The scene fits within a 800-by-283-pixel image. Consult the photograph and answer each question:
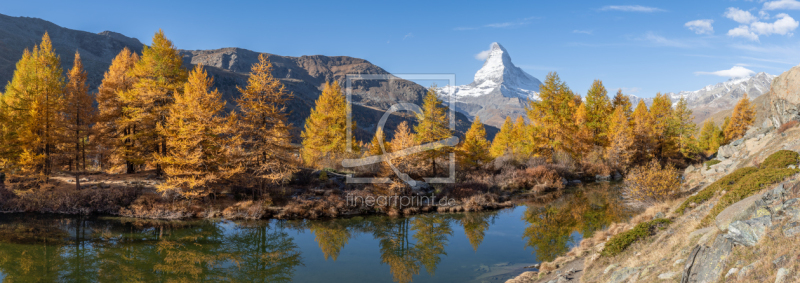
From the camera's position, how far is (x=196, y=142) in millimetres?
26172

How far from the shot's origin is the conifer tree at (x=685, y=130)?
52469mm

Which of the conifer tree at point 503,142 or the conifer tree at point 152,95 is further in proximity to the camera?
the conifer tree at point 503,142

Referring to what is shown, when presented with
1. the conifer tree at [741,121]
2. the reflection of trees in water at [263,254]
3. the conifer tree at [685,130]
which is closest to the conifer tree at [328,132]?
the reflection of trees in water at [263,254]

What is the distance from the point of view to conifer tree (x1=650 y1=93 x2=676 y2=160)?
149ft

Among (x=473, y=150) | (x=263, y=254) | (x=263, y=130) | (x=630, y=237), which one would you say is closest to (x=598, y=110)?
(x=473, y=150)

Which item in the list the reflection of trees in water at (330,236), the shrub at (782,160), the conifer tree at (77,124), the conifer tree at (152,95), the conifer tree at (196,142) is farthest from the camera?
the conifer tree at (152,95)

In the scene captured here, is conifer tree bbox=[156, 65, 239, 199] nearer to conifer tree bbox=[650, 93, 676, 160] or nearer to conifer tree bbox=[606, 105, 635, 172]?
conifer tree bbox=[606, 105, 635, 172]

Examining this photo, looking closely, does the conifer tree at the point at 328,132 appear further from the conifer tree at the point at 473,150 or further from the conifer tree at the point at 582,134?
the conifer tree at the point at 582,134

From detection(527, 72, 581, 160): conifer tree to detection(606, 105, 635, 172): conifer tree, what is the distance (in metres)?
4.82

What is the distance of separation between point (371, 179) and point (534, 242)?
16579mm

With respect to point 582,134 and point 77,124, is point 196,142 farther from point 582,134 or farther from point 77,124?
point 582,134

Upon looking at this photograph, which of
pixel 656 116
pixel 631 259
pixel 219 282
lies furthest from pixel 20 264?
pixel 656 116

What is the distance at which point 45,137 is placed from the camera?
28.2 metres

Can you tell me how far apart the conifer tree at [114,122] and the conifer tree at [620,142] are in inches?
1898
